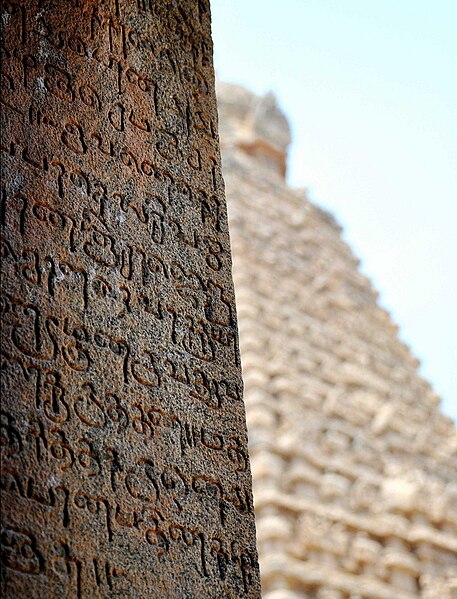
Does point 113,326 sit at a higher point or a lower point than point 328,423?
lower

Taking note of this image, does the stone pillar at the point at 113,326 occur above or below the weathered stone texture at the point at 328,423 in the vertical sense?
below

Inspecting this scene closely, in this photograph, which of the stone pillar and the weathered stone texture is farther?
the weathered stone texture

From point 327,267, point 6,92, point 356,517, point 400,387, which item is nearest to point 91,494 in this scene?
point 6,92

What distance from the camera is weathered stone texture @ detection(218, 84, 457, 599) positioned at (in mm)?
6332

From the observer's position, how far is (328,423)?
8.16 meters

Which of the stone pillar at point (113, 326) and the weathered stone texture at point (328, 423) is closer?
the stone pillar at point (113, 326)

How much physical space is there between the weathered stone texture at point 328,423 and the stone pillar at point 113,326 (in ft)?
12.2

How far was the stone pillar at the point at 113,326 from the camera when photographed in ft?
5.68

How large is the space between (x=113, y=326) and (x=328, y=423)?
6337mm

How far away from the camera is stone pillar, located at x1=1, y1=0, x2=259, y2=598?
5.68ft

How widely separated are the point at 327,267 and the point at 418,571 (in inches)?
223

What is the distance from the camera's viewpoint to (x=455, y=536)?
7363mm

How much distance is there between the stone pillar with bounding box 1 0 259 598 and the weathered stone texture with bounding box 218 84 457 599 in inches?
146

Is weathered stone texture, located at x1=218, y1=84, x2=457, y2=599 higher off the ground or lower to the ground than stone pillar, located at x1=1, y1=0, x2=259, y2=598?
higher
